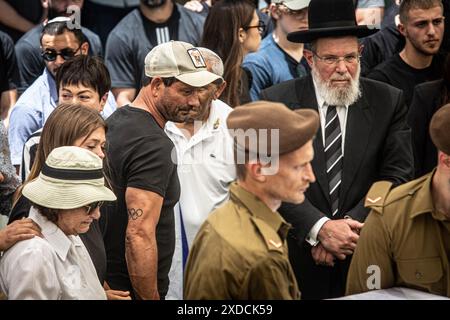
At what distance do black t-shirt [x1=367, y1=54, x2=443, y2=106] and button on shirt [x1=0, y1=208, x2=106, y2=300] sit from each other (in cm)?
227

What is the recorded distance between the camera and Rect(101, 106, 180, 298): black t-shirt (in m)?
4.11

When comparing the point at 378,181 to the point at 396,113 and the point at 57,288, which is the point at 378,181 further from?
the point at 57,288

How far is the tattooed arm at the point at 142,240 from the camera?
4070 millimetres

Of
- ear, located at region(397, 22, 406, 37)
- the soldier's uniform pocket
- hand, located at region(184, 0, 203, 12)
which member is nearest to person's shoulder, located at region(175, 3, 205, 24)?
hand, located at region(184, 0, 203, 12)

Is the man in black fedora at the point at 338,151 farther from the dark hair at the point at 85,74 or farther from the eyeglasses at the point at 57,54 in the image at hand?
the eyeglasses at the point at 57,54

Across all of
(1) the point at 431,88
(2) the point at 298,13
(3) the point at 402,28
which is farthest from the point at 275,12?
(1) the point at 431,88

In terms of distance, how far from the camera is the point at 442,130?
11.5ft

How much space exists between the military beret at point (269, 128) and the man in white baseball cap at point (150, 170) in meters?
0.92

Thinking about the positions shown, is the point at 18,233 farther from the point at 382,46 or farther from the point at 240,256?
the point at 382,46

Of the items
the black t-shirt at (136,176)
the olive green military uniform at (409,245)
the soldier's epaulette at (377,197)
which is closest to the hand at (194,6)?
the black t-shirt at (136,176)

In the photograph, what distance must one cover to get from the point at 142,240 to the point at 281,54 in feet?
6.15

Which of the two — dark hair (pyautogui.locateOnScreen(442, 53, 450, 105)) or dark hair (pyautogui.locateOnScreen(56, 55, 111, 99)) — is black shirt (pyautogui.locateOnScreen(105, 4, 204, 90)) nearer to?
dark hair (pyautogui.locateOnScreen(56, 55, 111, 99))

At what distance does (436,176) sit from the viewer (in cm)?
359
